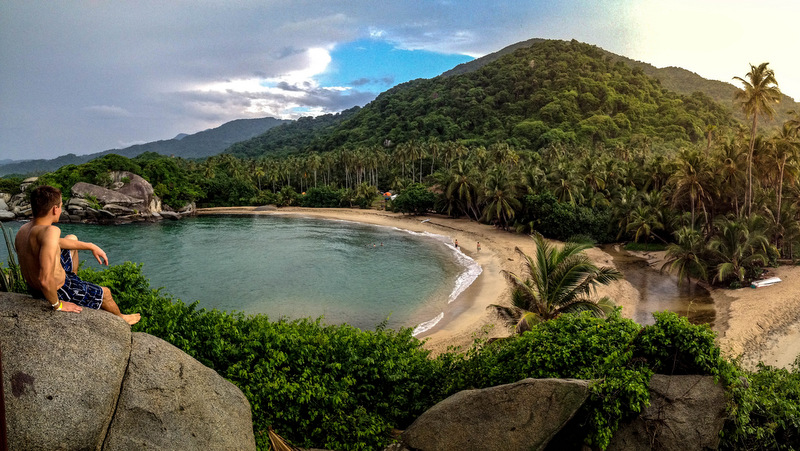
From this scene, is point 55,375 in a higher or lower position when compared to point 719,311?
higher

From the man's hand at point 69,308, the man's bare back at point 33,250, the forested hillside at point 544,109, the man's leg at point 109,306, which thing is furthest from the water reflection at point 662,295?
the forested hillside at point 544,109

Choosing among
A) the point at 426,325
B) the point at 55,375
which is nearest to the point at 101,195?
the point at 426,325

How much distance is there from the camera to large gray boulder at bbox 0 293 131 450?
4.40 meters

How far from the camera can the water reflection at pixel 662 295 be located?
2377 cm

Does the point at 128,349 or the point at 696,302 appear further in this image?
the point at 696,302

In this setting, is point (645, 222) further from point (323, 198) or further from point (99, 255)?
point (323, 198)

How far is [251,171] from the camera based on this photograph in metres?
101

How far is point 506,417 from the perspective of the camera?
20.4 feet

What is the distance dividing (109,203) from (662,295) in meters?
81.1

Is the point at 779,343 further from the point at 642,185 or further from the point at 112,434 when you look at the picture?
the point at 642,185

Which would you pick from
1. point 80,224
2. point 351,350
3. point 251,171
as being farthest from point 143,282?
point 251,171

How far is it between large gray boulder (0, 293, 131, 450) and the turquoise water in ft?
66.2

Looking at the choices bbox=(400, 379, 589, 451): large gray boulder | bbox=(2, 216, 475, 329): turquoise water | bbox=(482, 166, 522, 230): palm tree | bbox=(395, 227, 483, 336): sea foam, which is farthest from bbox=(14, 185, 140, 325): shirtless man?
bbox=(482, 166, 522, 230): palm tree

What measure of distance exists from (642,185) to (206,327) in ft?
181
